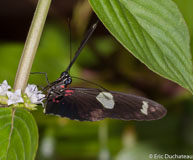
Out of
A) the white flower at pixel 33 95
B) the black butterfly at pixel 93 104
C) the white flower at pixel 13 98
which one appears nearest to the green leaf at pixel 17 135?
the white flower at pixel 13 98

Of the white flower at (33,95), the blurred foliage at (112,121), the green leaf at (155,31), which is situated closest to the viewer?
the green leaf at (155,31)

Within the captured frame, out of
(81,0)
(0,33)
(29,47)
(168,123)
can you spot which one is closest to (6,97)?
(29,47)

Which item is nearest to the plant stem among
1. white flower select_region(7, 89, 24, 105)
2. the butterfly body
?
white flower select_region(7, 89, 24, 105)

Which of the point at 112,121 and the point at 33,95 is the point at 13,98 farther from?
the point at 112,121

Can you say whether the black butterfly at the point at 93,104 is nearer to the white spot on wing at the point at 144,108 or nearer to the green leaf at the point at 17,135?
the white spot on wing at the point at 144,108

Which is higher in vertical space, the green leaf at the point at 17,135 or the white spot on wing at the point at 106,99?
the white spot on wing at the point at 106,99

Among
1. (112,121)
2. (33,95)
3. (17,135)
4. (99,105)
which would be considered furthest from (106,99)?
(112,121)

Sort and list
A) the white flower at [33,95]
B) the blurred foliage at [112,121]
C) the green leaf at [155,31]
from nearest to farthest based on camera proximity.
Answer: the green leaf at [155,31], the white flower at [33,95], the blurred foliage at [112,121]

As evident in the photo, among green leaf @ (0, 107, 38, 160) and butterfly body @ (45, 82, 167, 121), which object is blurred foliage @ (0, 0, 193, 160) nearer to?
butterfly body @ (45, 82, 167, 121)
